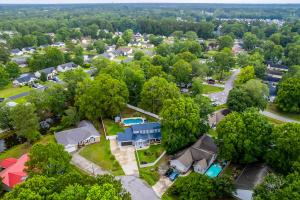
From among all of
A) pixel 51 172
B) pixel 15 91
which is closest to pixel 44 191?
pixel 51 172

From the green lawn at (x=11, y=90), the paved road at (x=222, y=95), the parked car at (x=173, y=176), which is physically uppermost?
the paved road at (x=222, y=95)

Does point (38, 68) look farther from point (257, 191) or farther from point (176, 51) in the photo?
point (257, 191)

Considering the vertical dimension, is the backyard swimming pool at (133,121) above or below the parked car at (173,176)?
above

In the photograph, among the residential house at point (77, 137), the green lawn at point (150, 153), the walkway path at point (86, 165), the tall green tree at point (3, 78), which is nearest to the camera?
the walkway path at point (86, 165)

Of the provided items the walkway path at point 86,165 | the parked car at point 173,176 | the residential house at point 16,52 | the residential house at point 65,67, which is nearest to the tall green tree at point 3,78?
the residential house at point 65,67

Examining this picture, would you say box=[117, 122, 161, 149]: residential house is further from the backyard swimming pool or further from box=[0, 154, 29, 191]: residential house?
box=[0, 154, 29, 191]: residential house

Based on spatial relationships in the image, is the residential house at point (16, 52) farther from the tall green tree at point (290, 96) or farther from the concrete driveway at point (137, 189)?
the tall green tree at point (290, 96)

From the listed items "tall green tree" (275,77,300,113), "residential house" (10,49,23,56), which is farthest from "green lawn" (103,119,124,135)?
"residential house" (10,49,23,56)
